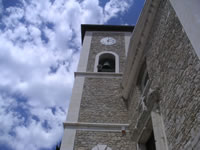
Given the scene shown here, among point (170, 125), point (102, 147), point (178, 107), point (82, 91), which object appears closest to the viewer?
point (178, 107)

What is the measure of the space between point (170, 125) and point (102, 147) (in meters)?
3.01

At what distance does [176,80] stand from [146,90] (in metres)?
1.82

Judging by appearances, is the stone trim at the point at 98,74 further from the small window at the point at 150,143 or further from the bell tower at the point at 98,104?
the small window at the point at 150,143

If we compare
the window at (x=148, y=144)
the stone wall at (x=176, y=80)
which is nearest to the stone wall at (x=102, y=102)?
the window at (x=148, y=144)

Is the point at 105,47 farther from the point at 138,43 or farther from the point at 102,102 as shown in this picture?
the point at 138,43

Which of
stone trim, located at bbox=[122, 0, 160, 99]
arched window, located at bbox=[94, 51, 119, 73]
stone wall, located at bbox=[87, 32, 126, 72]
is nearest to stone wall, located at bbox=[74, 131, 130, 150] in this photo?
stone trim, located at bbox=[122, 0, 160, 99]

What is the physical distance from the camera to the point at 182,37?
317 cm

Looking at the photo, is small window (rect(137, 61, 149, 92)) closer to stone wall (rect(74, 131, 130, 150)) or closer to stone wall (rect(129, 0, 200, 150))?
stone wall (rect(129, 0, 200, 150))

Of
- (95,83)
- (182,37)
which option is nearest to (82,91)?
(95,83)

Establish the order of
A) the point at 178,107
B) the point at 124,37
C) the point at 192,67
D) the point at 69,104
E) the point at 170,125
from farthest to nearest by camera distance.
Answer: the point at 124,37 → the point at 69,104 → the point at 170,125 → the point at 178,107 → the point at 192,67

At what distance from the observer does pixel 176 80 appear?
3.25m

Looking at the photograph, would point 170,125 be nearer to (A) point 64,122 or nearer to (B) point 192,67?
(B) point 192,67

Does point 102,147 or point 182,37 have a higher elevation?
point 182,37

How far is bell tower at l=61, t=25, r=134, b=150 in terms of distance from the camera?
6.00 m
